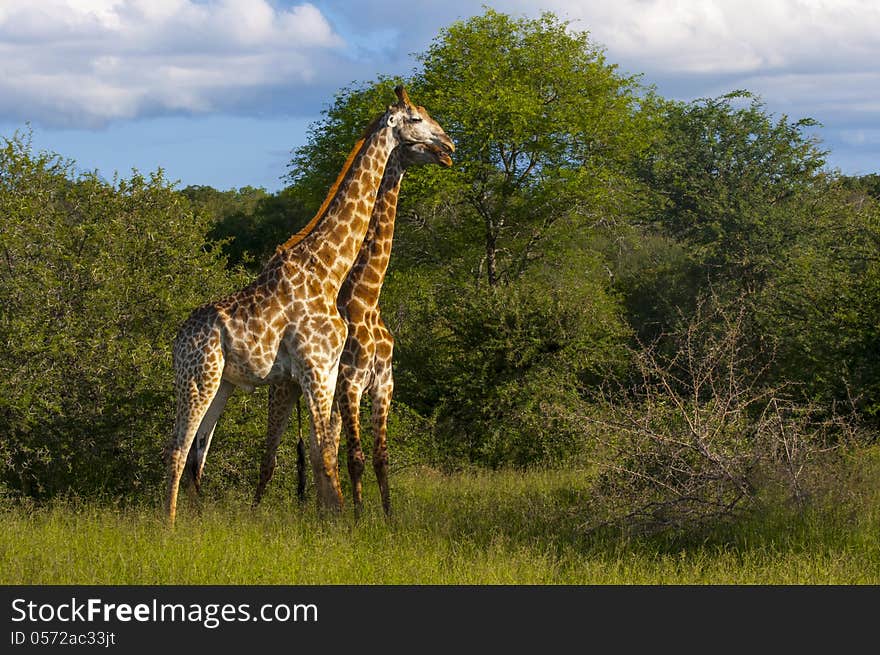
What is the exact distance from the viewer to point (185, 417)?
369 inches

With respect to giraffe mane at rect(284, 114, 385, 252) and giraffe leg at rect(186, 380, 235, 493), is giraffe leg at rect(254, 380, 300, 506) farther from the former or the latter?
giraffe mane at rect(284, 114, 385, 252)

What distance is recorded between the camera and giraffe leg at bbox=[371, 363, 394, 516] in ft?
34.5

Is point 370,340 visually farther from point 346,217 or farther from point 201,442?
point 201,442

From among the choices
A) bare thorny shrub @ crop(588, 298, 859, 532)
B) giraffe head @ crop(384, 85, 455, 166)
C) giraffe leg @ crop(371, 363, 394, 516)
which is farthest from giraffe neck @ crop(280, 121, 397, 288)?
bare thorny shrub @ crop(588, 298, 859, 532)

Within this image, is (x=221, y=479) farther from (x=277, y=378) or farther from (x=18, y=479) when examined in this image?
(x=277, y=378)

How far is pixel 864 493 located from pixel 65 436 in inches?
349

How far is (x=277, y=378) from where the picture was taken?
9.78 meters

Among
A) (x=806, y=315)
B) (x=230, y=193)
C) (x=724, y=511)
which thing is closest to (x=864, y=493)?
(x=724, y=511)

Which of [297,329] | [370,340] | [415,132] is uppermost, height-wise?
[415,132]

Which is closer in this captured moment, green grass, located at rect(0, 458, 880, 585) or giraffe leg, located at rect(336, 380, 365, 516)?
green grass, located at rect(0, 458, 880, 585)

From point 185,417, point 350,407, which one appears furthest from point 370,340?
point 185,417

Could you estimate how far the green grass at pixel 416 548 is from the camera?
7965mm

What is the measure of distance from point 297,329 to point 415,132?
2.43 meters

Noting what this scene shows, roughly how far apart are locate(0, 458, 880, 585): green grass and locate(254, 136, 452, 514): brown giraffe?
0.56m
